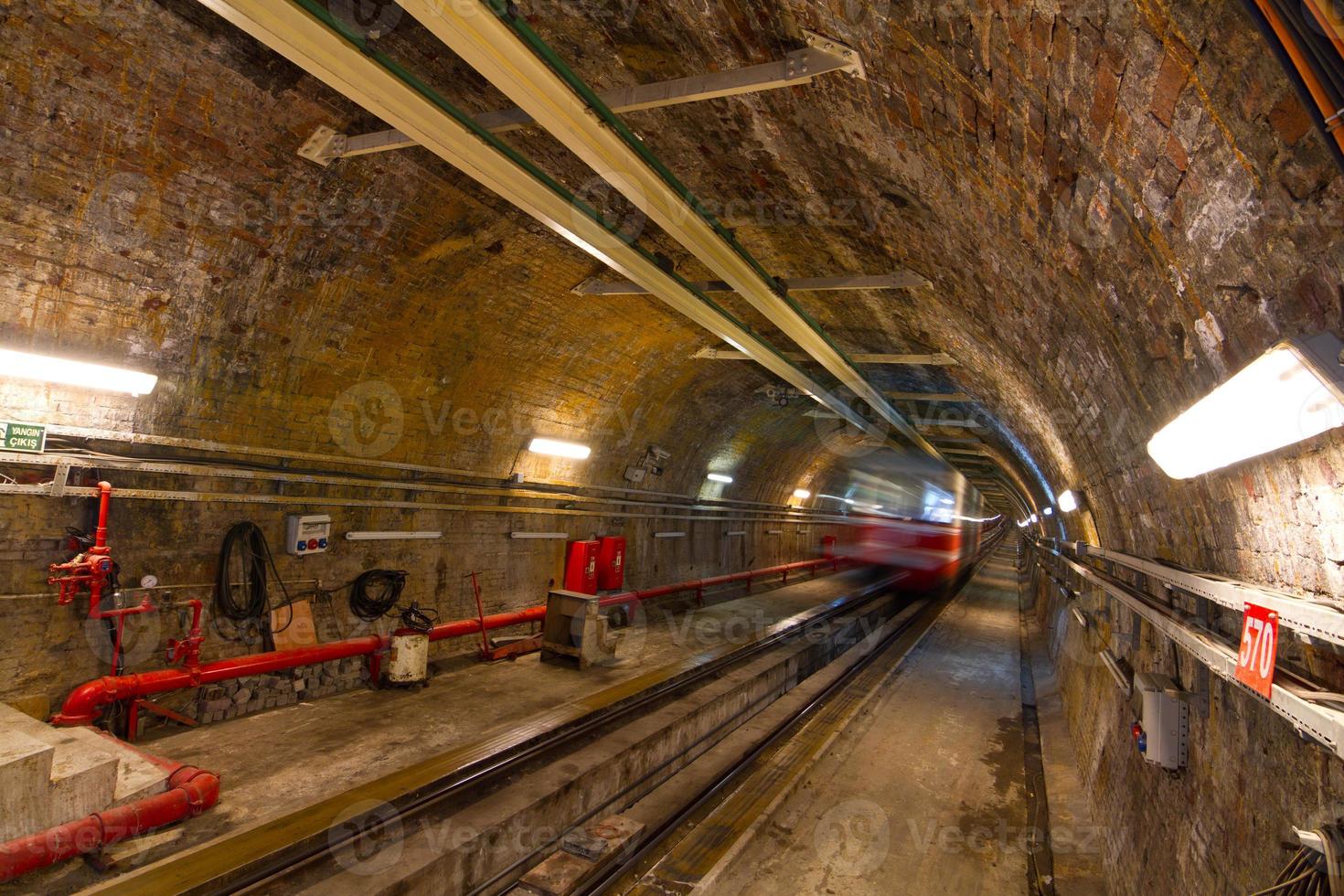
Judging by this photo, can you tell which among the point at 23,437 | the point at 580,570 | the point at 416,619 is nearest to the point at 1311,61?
the point at 23,437

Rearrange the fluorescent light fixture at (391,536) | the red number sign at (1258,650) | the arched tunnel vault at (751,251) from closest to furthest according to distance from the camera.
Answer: the arched tunnel vault at (751,251) → the red number sign at (1258,650) → the fluorescent light fixture at (391,536)

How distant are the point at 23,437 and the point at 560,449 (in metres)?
6.75

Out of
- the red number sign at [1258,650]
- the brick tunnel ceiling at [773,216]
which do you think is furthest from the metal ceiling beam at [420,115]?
the red number sign at [1258,650]

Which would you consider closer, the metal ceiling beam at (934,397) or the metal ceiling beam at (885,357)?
the metal ceiling beam at (885,357)

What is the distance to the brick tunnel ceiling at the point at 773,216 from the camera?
234 cm

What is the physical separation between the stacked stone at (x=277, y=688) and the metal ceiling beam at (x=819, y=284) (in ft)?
17.6

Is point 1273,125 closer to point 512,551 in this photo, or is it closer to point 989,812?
point 989,812

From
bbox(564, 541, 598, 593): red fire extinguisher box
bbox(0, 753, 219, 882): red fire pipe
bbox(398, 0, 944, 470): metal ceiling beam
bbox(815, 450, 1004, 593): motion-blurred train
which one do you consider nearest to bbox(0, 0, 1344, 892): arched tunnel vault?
bbox(398, 0, 944, 470): metal ceiling beam

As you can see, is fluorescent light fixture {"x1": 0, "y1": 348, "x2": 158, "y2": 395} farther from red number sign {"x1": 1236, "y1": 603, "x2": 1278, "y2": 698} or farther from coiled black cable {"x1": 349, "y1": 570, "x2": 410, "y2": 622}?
red number sign {"x1": 1236, "y1": 603, "x2": 1278, "y2": 698}

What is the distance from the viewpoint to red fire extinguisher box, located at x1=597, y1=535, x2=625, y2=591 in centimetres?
1290

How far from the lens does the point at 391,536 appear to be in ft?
29.0

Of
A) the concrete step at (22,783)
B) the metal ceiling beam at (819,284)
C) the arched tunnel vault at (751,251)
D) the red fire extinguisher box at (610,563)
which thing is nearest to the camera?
the arched tunnel vault at (751,251)

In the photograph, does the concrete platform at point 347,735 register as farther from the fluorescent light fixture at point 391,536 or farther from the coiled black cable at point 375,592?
the fluorescent light fixture at point 391,536

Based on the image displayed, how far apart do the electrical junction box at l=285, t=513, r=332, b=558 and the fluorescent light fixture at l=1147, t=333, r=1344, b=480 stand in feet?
26.0
